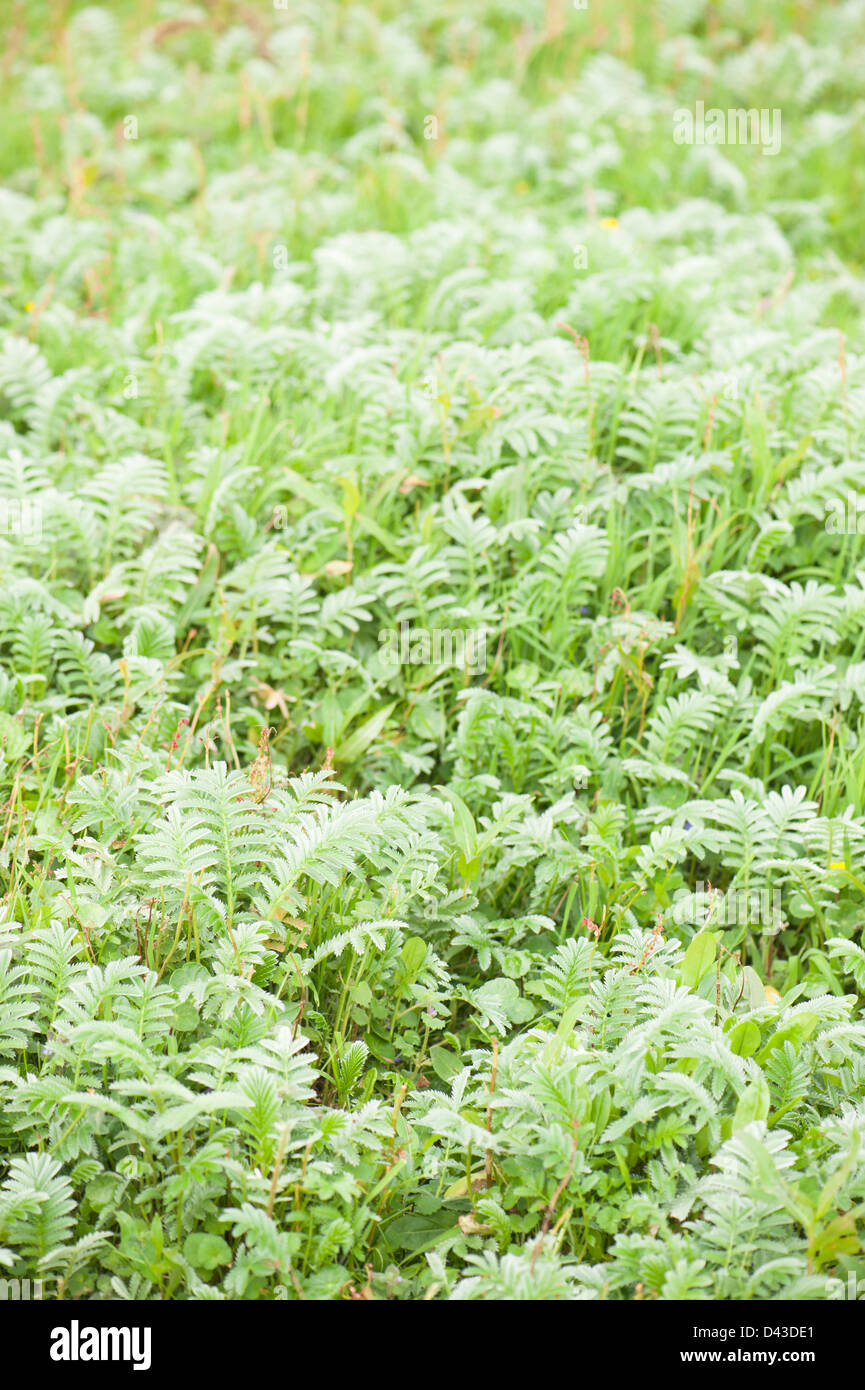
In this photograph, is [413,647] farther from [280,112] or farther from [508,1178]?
[280,112]

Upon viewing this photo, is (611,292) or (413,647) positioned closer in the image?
(413,647)

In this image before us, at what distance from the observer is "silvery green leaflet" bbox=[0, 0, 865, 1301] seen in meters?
2.62

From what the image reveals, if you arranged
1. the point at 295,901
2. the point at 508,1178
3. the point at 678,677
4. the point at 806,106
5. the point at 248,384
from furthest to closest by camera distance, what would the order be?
the point at 806,106 → the point at 248,384 → the point at 678,677 → the point at 295,901 → the point at 508,1178

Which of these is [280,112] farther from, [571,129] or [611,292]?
[611,292]

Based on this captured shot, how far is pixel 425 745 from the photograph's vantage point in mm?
3861

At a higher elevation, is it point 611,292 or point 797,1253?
point 611,292

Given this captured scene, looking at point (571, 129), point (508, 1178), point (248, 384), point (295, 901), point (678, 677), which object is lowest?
point (508, 1178)

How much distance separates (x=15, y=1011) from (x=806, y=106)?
8.63m

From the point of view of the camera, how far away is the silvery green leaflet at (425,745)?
2.62 m

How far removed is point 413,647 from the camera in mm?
4113

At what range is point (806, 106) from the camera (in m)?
8.55

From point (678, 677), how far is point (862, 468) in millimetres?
1089
